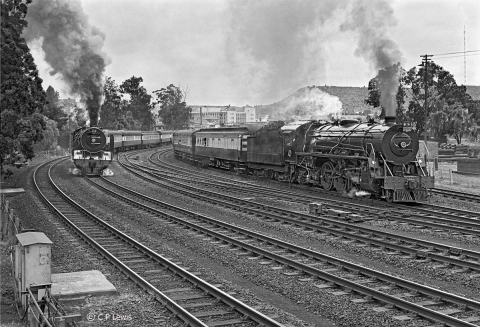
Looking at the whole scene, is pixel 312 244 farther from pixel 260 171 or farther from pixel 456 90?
pixel 456 90

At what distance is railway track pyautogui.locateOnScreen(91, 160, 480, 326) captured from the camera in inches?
347

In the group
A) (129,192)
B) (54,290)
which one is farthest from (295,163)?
(54,290)

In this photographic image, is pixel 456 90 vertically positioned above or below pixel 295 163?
above

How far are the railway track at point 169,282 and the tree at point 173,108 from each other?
102800mm

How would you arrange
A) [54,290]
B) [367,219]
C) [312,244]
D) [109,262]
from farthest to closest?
[367,219] → [312,244] → [109,262] → [54,290]

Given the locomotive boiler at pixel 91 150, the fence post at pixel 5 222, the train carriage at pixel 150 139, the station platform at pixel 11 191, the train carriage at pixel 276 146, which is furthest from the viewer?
the train carriage at pixel 150 139

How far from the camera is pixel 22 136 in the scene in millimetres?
26016

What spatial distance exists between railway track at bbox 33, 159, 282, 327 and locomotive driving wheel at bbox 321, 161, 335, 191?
11016mm

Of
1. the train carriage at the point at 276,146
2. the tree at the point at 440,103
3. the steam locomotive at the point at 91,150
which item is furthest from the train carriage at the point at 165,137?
the train carriage at the point at 276,146

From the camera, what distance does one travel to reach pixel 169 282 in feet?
35.6

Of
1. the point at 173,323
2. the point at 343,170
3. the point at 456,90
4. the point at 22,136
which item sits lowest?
the point at 173,323

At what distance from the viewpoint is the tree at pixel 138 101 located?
11288 cm

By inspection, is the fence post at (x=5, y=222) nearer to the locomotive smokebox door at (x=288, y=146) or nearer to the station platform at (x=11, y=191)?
the station platform at (x=11, y=191)

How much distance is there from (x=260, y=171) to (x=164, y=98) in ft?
305
